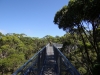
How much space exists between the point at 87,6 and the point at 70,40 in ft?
29.0

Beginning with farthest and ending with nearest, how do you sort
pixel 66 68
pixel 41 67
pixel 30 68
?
pixel 41 67 → pixel 30 68 → pixel 66 68

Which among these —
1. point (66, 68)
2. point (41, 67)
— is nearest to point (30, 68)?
point (66, 68)

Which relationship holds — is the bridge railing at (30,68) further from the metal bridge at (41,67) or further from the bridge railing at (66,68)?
the bridge railing at (66,68)

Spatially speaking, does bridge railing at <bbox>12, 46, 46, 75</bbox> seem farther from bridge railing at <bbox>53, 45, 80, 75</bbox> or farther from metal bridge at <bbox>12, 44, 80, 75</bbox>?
bridge railing at <bbox>53, 45, 80, 75</bbox>

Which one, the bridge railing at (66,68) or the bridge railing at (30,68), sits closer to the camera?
the bridge railing at (66,68)

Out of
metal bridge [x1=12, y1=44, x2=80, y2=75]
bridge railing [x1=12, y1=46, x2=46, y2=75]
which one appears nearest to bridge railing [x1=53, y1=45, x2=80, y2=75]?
metal bridge [x1=12, y1=44, x2=80, y2=75]

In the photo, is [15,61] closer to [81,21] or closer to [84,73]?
[84,73]

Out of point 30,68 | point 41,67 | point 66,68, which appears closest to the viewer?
point 66,68

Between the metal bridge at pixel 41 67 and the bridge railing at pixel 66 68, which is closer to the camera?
the bridge railing at pixel 66 68

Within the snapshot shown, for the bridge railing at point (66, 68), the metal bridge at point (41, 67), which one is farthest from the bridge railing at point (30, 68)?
the bridge railing at point (66, 68)

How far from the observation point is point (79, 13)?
6562mm

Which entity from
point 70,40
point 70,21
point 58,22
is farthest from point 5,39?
point 70,21

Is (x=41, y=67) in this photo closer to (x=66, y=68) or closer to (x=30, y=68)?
(x=30, y=68)

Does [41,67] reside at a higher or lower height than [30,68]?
lower
